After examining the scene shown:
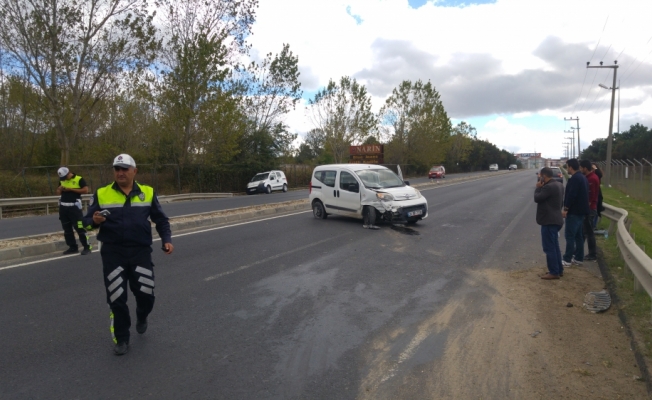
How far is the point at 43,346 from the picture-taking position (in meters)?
4.87

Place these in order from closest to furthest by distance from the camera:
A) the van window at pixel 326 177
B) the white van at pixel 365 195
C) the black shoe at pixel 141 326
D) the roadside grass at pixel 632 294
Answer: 1. the roadside grass at pixel 632 294
2. the black shoe at pixel 141 326
3. the white van at pixel 365 195
4. the van window at pixel 326 177

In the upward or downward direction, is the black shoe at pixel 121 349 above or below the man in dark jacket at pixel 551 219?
below

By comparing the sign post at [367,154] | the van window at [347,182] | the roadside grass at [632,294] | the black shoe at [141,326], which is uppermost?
the sign post at [367,154]

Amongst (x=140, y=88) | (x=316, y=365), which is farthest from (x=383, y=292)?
(x=140, y=88)

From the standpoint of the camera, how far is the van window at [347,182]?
45.5ft

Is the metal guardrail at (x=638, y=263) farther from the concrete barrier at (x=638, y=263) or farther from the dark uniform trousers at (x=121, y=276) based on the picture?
the dark uniform trousers at (x=121, y=276)

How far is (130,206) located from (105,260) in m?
0.55

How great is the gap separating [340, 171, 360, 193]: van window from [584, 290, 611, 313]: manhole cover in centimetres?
775

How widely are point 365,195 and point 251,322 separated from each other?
26.7ft

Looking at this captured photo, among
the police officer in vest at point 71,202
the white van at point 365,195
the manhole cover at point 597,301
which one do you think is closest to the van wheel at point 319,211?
the white van at point 365,195

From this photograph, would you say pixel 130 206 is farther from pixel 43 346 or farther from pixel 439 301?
pixel 439 301

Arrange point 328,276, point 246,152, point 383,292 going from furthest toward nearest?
point 246,152 < point 328,276 < point 383,292

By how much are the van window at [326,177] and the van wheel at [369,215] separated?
1.72 metres

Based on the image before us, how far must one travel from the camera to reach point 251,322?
560cm
